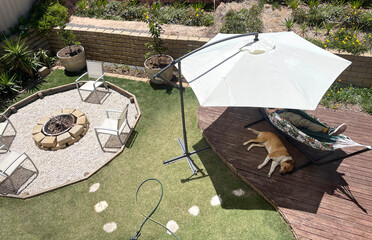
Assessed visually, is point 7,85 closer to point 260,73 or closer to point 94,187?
point 94,187

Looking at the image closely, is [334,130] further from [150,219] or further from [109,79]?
[109,79]

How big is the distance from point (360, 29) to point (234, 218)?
864cm

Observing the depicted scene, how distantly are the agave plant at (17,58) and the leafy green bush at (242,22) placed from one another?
7.48 m

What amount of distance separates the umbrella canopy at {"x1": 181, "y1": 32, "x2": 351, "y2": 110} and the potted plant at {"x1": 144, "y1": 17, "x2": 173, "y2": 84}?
11.8 ft

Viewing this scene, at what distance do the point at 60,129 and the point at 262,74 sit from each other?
590 centimetres

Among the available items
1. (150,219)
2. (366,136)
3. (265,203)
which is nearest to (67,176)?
(150,219)

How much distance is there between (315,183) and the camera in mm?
5664

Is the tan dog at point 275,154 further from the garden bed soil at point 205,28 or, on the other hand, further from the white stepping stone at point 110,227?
the garden bed soil at point 205,28

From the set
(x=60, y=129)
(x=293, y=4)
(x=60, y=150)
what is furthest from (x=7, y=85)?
(x=293, y=4)

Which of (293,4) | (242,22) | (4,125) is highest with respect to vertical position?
(293,4)

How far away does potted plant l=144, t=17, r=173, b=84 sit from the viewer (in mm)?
8977

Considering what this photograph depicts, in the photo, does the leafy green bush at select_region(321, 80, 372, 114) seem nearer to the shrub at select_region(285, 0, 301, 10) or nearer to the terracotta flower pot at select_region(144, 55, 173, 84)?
the shrub at select_region(285, 0, 301, 10)

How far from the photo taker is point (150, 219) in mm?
5406

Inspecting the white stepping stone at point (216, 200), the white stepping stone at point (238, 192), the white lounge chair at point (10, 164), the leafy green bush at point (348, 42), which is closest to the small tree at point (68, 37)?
the white lounge chair at point (10, 164)
